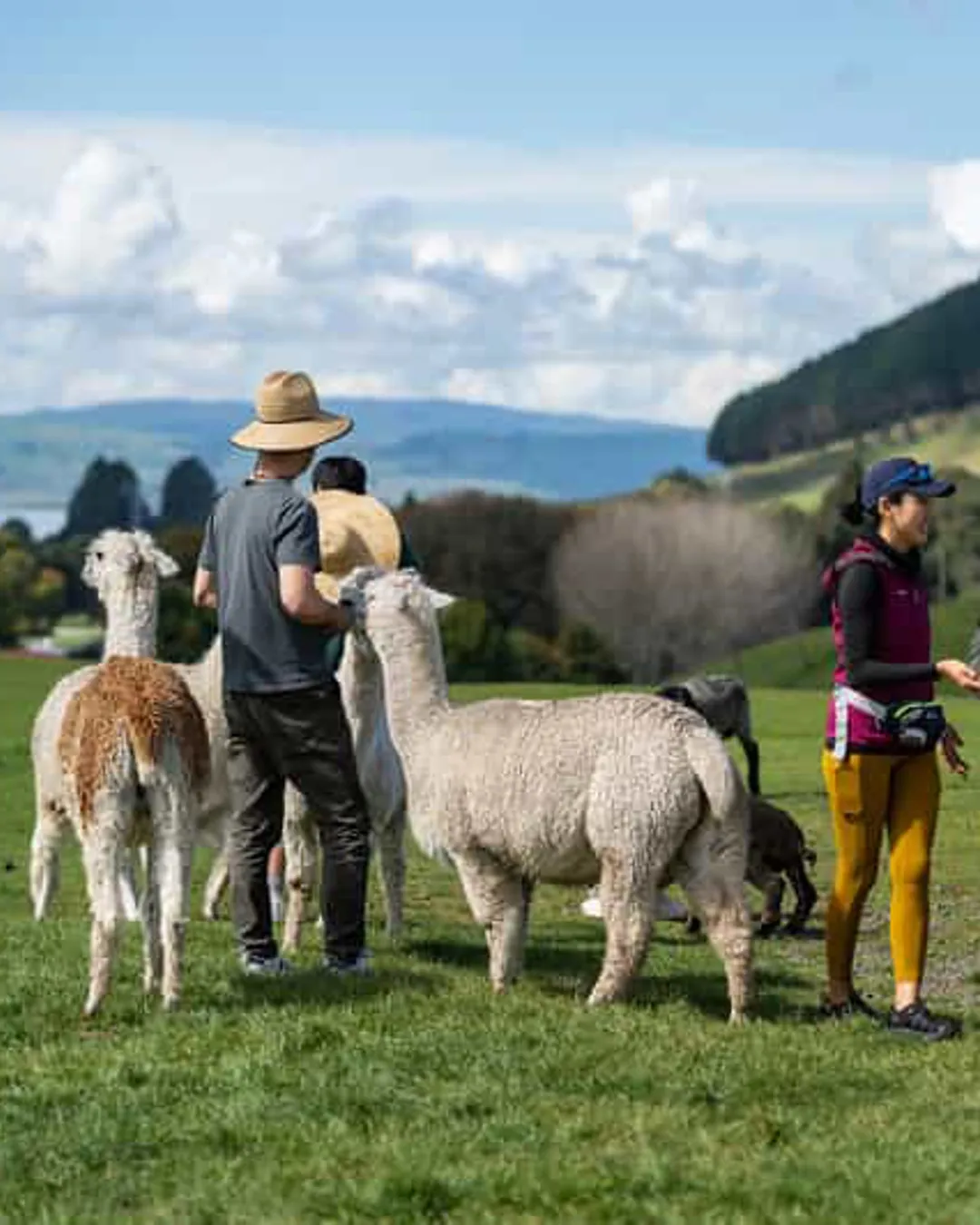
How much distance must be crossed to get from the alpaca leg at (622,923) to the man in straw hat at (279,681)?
121 cm

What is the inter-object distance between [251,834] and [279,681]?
818mm

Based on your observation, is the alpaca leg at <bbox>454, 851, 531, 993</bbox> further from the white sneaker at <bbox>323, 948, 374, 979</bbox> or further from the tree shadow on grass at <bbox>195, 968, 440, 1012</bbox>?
the white sneaker at <bbox>323, 948, 374, 979</bbox>

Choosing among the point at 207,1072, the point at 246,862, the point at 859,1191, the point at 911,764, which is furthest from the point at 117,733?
the point at 859,1191

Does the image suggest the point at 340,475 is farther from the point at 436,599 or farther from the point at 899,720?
the point at 899,720

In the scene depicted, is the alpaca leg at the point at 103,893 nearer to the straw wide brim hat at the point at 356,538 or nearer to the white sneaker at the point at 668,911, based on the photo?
the straw wide brim hat at the point at 356,538

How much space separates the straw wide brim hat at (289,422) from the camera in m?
9.79

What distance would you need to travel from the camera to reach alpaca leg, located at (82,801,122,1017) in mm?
8977

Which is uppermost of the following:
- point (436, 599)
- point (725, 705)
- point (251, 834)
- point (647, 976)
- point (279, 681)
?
point (436, 599)

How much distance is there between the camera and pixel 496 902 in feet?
32.8

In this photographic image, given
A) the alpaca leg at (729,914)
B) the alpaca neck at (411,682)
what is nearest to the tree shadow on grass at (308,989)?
the alpaca neck at (411,682)

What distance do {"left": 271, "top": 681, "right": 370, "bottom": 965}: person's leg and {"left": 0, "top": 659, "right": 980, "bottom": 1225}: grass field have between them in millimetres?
312

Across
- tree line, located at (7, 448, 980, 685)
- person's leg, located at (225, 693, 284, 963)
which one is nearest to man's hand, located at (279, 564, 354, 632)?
person's leg, located at (225, 693, 284, 963)

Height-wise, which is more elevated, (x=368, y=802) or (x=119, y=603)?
(x=119, y=603)

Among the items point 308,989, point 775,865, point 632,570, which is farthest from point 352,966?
point 632,570
